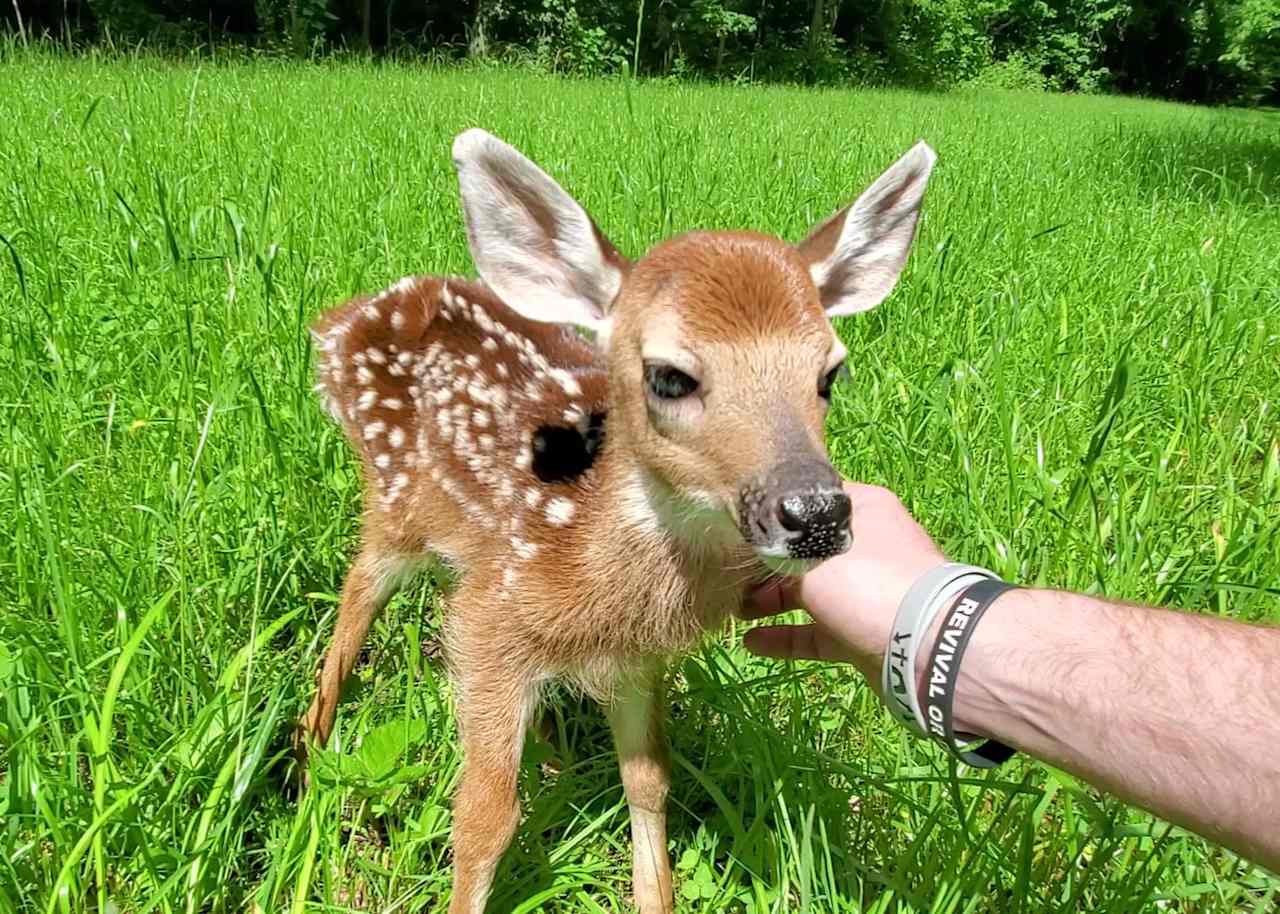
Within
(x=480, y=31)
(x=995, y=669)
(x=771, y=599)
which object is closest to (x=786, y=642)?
(x=771, y=599)

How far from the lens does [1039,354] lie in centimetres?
292

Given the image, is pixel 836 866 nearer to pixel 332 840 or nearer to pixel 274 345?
pixel 332 840

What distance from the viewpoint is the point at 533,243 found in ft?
5.85

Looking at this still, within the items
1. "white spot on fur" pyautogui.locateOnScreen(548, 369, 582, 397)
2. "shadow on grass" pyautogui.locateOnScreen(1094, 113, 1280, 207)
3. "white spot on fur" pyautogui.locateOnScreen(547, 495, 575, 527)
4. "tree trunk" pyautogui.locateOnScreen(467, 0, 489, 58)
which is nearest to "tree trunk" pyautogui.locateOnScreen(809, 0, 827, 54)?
"tree trunk" pyautogui.locateOnScreen(467, 0, 489, 58)

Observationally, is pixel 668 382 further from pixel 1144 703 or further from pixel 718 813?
pixel 718 813

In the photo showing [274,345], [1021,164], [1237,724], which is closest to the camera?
[1237,724]

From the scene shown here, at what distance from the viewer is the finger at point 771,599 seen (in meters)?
1.69

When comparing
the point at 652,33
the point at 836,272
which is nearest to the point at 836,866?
the point at 836,272

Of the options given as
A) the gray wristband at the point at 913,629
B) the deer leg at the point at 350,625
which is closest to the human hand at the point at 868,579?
the gray wristband at the point at 913,629

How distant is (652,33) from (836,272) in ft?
66.8

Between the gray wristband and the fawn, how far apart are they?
0.61 ft

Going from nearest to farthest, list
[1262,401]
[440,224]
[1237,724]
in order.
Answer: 1. [1237,724]
2. [1262,401]
3. [440,224]

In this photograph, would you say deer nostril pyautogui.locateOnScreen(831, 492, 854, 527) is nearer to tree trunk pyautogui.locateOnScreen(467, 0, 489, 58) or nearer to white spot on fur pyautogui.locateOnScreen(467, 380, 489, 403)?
white spot on fur pyautogui.locateOnScreen(467, 380, 489, 403)

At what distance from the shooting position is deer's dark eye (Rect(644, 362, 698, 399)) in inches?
59.4
